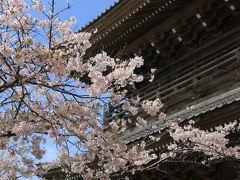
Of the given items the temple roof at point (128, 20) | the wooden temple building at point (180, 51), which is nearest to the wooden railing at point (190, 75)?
the wooden temple building at point (180, 51)

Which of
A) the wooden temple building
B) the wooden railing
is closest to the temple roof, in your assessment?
the wooden temple building

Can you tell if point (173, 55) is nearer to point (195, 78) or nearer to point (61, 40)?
point (195, 78)

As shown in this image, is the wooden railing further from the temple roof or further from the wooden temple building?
the temple roof

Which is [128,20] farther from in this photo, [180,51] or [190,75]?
[190,75]

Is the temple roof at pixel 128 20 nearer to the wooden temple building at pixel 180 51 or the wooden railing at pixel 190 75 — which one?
the wooden temple building at pixel 180 51

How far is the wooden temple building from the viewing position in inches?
289

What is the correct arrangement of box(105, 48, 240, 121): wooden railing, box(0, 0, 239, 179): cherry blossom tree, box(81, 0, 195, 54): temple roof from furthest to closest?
box(81, 0, 195, 54): temple roof
box(105, 48, 240, 121): wooden railing
box(0, 0, 239, 179): cherry blossom tree

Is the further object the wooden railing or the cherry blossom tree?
the wooden railing

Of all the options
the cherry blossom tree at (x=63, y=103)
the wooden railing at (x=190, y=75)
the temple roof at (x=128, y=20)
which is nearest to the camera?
the cherry blossom tree at (x=63, y=103)

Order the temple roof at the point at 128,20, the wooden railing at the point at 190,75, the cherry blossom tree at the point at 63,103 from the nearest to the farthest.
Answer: the cherry blossom tree at the point at 63,103
the wooden railing at the point at 190,75
the temple roof at the point at 128,20

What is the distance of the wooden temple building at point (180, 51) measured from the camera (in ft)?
24.1

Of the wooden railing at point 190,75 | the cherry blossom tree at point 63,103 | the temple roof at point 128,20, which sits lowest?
the cherry blossom tree at point 63,103

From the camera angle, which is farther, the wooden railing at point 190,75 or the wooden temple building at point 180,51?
the wooden railing at point 190,75

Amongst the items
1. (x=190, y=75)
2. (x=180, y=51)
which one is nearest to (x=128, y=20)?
(x=180, y=51)
